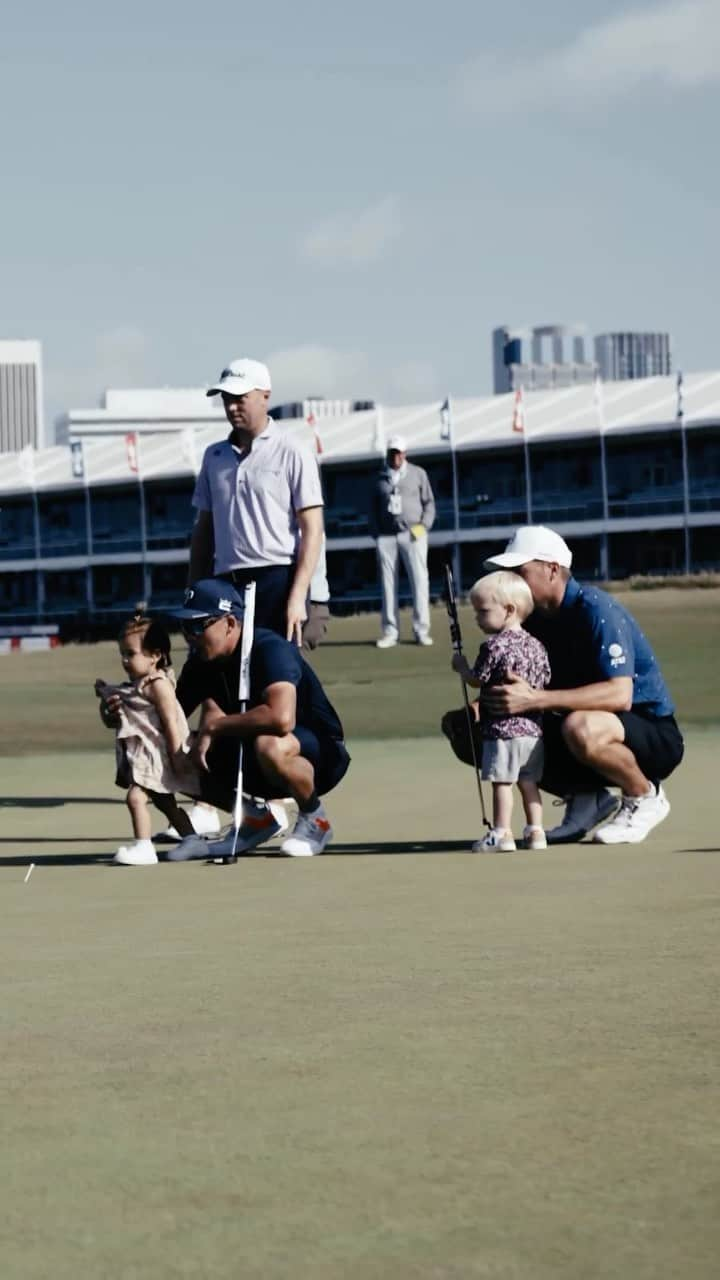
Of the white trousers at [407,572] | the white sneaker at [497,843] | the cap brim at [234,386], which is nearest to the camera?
the white sneaker at [497,843]

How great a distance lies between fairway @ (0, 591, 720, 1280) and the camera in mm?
2625

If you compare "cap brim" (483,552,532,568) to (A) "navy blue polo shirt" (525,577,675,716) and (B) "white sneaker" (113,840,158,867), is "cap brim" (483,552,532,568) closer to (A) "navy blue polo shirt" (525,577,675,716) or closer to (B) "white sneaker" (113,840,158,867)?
(A) "navy blue polo shirt" (525,577,675,716)

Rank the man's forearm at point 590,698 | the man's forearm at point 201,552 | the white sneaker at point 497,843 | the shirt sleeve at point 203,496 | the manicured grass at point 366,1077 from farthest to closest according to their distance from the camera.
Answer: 1. the man's forearm at point 201,552
2. the shirt sleeve at point 203,496
3. the man's forearm at point 590,698
4. the white sneaker at point 497,843
5. the manicured grass at point 366,1077

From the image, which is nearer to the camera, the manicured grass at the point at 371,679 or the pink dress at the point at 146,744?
the pink dress at the point at 146,744

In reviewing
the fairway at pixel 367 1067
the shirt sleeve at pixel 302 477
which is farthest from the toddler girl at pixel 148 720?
the shirt sleeve at pixel 302 477

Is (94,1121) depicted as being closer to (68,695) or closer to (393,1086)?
A: (393,1086)

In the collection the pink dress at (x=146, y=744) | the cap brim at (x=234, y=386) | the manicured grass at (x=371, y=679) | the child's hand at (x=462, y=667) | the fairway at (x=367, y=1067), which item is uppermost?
the cap brim at (x=234, y=386)

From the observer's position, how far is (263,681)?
772 centimetres

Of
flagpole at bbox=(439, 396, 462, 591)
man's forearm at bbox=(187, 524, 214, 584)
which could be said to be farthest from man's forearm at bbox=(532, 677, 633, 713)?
flagpole at bbox=(439, 396, 462, 591)

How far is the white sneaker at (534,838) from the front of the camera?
7.59 meters

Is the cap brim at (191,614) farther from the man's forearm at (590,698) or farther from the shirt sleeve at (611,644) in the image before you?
the shirt sleeve at (611,644)

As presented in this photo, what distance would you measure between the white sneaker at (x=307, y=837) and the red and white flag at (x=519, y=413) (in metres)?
66.6

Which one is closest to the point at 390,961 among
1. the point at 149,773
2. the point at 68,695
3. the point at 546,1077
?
the point at 546,1077

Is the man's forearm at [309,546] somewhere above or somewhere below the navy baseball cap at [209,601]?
above
